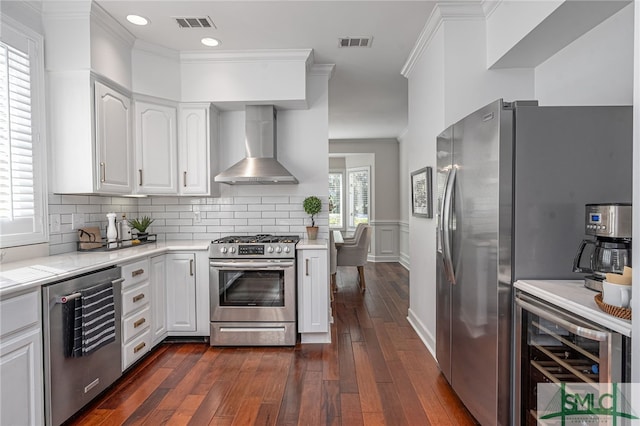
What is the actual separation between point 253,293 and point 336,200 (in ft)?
19.9

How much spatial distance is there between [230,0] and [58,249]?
2308mm

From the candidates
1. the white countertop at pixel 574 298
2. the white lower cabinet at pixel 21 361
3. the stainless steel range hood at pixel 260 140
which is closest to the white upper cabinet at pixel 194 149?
the stainless steel range hood at pixel 260 140

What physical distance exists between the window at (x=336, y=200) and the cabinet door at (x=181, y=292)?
6.05 meters

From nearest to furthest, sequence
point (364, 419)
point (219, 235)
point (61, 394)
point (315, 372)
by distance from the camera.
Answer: point (61, 394), point (364, 419), point (315, 372), point (219, 235)

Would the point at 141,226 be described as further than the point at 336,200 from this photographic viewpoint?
No

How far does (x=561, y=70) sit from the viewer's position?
2.56m

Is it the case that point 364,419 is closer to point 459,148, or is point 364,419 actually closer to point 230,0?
point 459,148

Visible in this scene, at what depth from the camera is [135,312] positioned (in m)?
2.81

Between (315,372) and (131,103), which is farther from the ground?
(131,103)

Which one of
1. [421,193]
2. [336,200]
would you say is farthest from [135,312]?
[336,200]

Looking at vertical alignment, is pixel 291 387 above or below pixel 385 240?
below

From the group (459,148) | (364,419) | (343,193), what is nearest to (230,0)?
(459,148)

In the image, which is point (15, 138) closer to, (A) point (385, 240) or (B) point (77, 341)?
(B) point (77, 341)

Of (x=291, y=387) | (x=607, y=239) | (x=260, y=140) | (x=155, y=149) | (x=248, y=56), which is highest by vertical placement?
(x=248, y=56)
